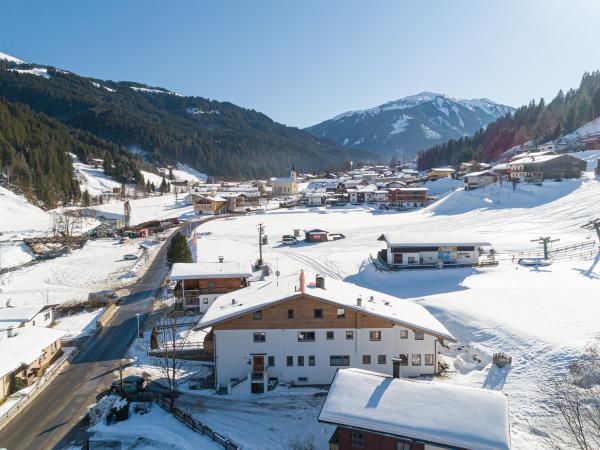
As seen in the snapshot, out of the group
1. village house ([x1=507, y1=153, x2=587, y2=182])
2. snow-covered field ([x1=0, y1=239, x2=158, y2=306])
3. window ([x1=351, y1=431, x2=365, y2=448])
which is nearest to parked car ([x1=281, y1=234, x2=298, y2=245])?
snow-covered field ([x1=0, y1=239, x2=158, y2=306])

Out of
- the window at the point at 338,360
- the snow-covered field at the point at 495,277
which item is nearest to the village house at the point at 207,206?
the snow-covered field at the point at 495,277

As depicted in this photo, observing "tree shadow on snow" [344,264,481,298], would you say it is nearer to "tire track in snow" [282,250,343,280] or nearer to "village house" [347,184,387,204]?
"tire track in snow" [282,250,343,280]

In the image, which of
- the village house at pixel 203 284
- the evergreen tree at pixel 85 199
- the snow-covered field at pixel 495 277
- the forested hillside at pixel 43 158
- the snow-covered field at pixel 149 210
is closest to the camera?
the snow-covered field at pixel 495 277

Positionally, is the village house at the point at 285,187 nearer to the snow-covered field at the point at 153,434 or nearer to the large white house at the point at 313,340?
the large white house at the point at 313,340

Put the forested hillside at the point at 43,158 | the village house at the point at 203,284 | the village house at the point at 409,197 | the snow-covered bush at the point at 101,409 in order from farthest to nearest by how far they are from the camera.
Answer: the forested hillside at the point at 43,158 < the village house at the point at 409,197 < the village house at the point at 203,284 < the snow-covered bush at the point at 101,409

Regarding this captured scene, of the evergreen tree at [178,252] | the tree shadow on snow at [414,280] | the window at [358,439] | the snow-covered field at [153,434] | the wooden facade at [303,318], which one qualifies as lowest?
the snow-covered field at [153,434]

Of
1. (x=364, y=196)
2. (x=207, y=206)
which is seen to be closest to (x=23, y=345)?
(x=207, y=206)

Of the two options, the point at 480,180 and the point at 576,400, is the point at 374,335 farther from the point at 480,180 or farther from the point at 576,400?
the point at 480,180
